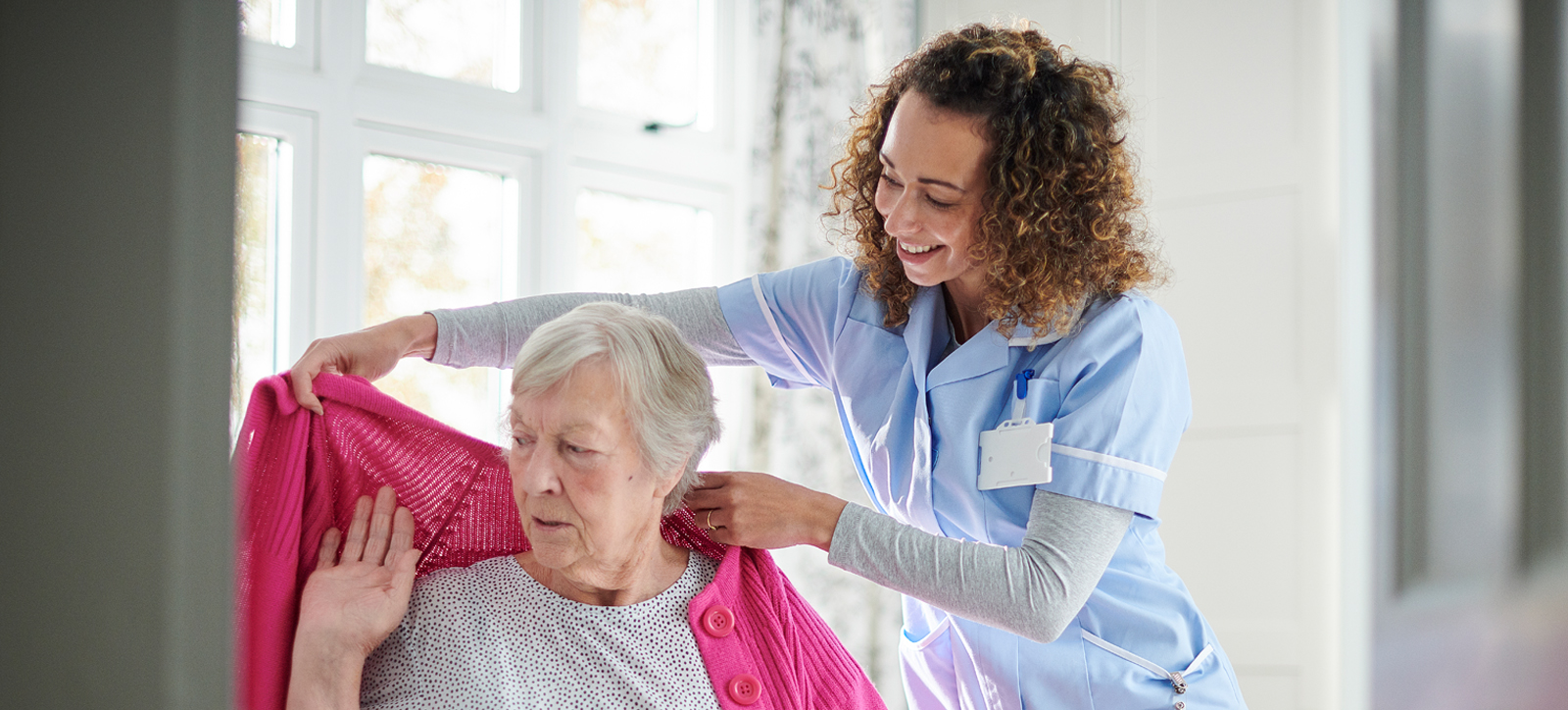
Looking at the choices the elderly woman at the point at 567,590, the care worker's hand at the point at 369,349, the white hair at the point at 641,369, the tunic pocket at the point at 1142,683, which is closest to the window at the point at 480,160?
the care worker's hand at the point at 369,349

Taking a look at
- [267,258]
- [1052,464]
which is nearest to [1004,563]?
[1052,464]

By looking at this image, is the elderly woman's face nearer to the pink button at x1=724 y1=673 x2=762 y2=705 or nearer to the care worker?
the care worker

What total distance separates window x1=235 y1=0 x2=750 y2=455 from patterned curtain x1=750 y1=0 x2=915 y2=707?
0.12 metres

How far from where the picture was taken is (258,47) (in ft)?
7.87

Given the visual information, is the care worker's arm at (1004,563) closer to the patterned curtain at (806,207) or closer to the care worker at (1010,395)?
the care worker at (1010,395)

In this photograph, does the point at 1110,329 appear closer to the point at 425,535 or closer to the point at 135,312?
the point at 425,535

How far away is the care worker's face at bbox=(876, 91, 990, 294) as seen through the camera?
148 cm

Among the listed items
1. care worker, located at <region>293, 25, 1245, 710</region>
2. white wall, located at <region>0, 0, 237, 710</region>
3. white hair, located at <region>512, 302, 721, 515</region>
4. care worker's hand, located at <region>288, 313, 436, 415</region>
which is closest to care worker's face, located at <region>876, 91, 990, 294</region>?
care worker, located at <region>293, 25, 1245, 710</region>

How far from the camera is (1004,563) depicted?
1.39 metres

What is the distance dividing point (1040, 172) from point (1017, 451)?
37 centimetres

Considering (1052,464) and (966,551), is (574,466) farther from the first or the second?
(1052,464)

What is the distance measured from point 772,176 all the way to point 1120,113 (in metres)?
1.76

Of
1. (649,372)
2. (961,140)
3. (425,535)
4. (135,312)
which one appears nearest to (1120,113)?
(961,140)

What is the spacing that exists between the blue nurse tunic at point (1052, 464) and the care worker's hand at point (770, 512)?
21 cm
